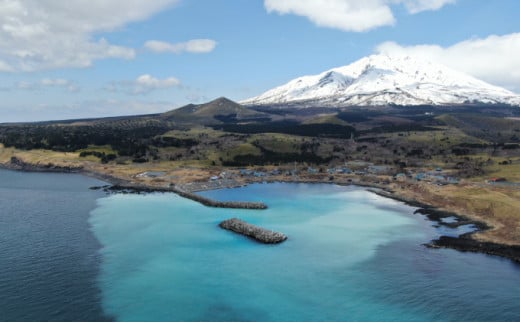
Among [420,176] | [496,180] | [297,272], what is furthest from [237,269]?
[496,180]

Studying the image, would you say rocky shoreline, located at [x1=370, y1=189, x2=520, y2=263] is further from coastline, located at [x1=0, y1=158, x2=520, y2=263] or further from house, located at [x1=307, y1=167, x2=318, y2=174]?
house, located at [x1=307, y1=167, x2=318, y2=174]

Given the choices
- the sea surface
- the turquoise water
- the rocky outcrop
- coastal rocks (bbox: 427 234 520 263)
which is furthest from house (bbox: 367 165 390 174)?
the rocky outcrop

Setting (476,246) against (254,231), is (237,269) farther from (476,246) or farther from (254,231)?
(476,246)

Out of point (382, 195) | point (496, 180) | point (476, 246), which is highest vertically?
point (496, 180)

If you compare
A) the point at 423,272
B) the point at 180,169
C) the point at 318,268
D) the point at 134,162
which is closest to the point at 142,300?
the point at 318,268

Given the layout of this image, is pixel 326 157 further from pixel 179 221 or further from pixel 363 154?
pixel 179 221

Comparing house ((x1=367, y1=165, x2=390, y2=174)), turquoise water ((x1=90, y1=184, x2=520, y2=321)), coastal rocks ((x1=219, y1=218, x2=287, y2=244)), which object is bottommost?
turquoise water ((x1=90, y1=184, x2=520, y2=321))

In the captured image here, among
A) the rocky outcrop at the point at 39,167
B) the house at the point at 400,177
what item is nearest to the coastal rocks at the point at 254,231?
the house at the point at 400,177
